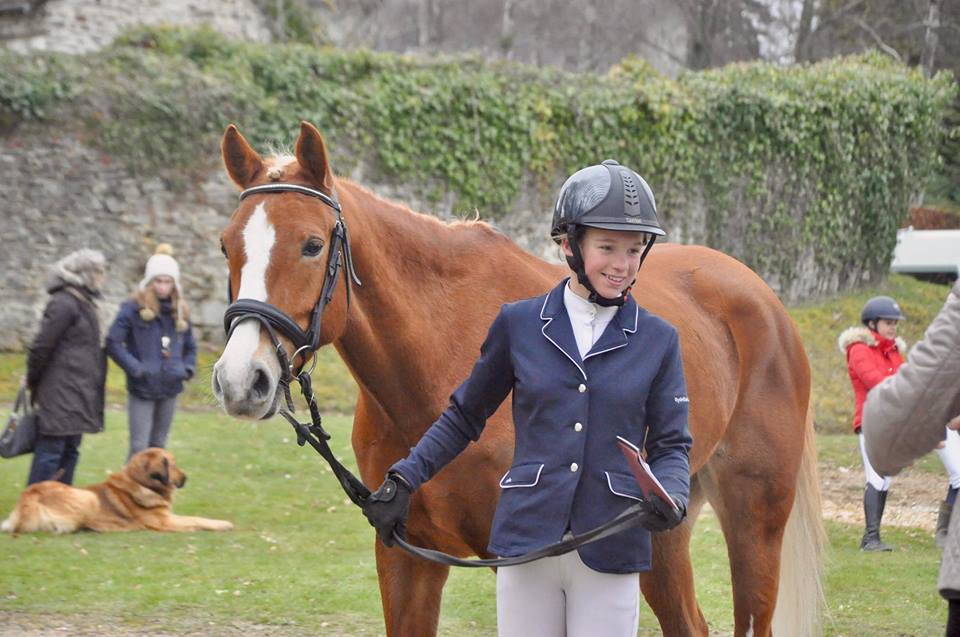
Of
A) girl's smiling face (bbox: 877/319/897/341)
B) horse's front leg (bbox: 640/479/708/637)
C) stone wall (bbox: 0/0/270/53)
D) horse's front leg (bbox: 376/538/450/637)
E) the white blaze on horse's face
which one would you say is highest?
stone wall (bbox: 0/0/270/53)

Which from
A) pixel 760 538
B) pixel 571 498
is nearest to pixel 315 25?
pixel 760 538

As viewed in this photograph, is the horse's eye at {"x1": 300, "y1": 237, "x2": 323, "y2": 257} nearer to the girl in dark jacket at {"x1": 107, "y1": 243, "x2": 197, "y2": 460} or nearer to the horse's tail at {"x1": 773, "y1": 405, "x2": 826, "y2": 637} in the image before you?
the horse's tail at {"x1": 773, "y1": 405, "x2": 826, "y2": 637}

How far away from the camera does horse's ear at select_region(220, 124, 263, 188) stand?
3.67 meters

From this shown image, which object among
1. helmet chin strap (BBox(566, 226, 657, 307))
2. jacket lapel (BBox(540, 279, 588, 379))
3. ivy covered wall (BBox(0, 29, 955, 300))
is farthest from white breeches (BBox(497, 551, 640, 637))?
ivy covered wall (BBox(0, 29, 955, 300))

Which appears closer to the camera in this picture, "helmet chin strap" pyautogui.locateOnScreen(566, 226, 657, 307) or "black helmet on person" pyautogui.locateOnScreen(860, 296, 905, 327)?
"helmet chin strap" pyautogui.locateOnScreen(566, 226, 657, 307)

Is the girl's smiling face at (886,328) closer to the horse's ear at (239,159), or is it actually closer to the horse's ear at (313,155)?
the horse's ear at (313,155)

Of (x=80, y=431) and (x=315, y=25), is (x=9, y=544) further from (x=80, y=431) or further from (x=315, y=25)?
(x=315, y=25)

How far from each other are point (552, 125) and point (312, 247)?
14924 millimetres

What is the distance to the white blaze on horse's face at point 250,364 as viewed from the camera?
3.21 meters

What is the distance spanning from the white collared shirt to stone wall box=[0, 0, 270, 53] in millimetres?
18256

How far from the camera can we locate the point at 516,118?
17.6 meters

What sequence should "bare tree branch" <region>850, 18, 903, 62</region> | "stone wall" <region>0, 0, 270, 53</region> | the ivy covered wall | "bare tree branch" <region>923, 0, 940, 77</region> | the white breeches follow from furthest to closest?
"bare tree branch" <region>850, 18, 903, 62</region> → "bare tree branch" <region>923, 0, 940, 77</region> → "stone wall" <region>0, 0, 270, 53</region> → the ivy covered wall → the white breeches

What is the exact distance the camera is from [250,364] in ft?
10.6

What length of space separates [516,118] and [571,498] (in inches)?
593
